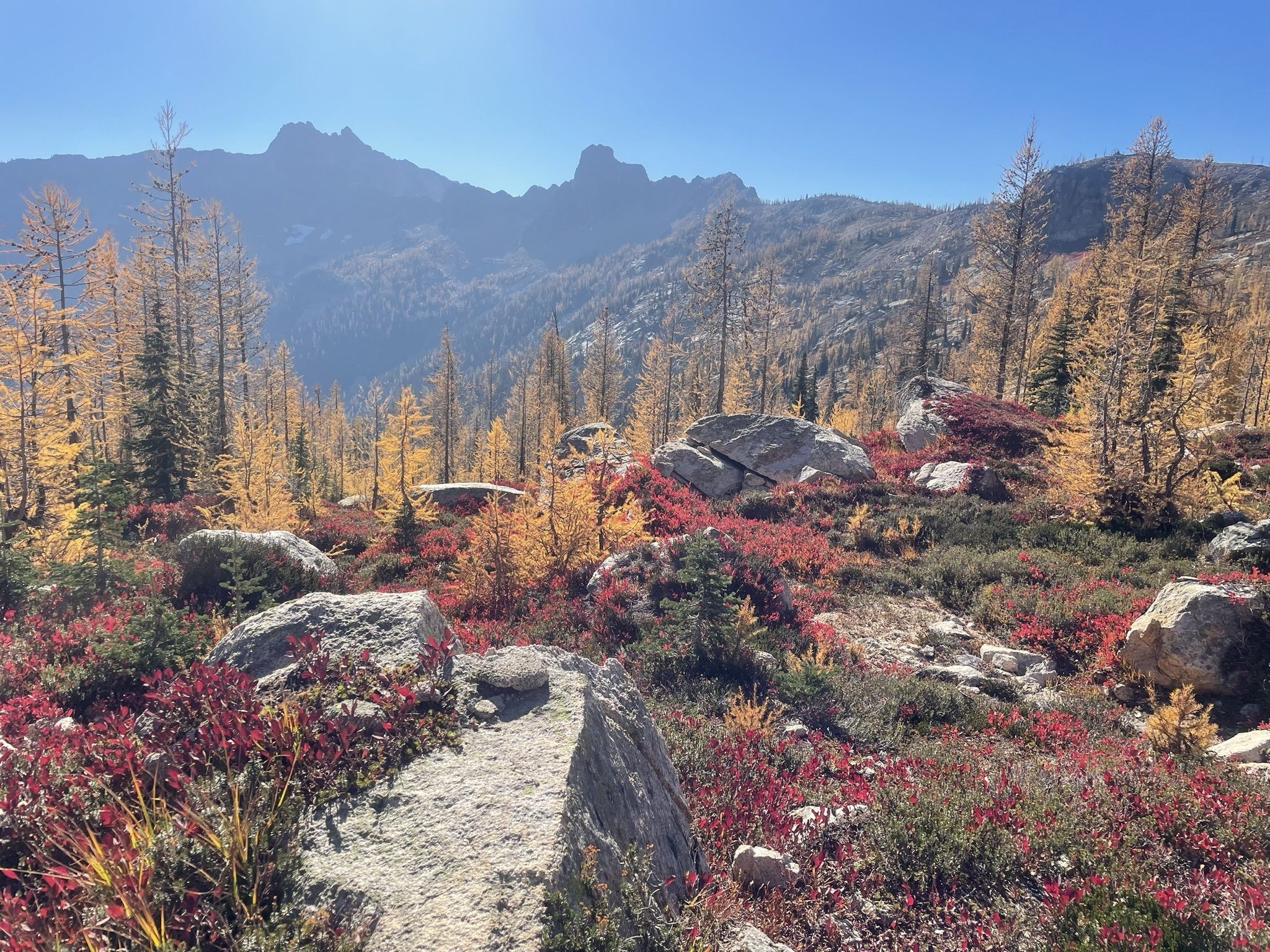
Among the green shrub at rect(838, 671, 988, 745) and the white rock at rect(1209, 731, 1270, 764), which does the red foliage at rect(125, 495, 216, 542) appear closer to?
the green shrub at rect(838, 671, 988, 745)

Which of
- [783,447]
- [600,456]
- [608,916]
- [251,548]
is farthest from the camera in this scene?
[783,447]

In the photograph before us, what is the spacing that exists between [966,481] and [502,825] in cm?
1714

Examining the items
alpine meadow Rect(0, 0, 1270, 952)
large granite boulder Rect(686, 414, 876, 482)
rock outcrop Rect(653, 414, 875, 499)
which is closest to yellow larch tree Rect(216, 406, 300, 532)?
alpine meadow Rect(0, 0, 1270, 952)

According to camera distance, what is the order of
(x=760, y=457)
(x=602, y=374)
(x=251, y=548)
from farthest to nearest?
(x=602, y=374), (x=760, y=457), (x=251, y=548)

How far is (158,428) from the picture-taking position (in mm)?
19719

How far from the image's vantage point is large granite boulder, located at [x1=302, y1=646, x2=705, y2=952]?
2.37 metres

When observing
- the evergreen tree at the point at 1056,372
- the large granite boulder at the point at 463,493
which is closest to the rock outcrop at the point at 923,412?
the evergreen tree at the point at 1056,372

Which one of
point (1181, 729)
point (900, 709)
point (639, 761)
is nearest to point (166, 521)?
point (639, 761)

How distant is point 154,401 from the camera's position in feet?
65.6

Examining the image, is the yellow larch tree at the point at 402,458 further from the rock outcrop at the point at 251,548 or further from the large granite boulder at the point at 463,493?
the rock outcrop at the point at 251,548

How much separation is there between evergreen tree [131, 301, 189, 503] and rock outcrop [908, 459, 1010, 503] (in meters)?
25.1

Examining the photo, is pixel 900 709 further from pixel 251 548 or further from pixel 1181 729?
pixel 251 548

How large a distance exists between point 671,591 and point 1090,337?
51.1 ft

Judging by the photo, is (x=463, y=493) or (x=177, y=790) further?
(x=463, y=493)
